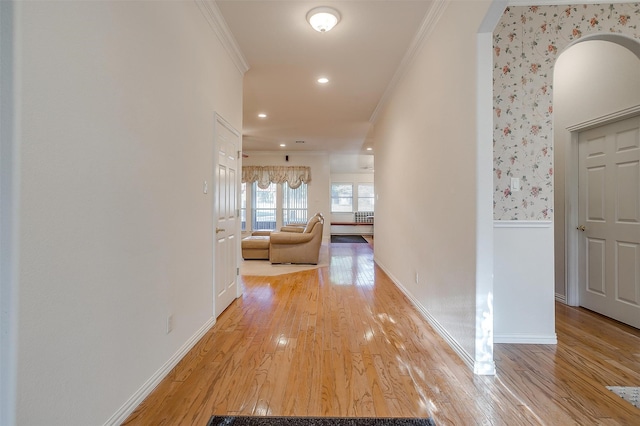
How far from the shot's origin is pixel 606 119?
2793 millimetres

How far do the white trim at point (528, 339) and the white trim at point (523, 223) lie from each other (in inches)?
35.1

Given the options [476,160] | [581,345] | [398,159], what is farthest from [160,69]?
[581,345]

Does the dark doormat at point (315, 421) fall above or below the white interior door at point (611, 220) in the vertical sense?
below

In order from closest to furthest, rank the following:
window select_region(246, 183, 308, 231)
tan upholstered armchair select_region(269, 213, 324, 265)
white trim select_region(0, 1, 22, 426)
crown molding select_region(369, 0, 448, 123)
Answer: white trim select_region(0, 1, 22, 426) < crown molding select_region(369, 0, 448, 123) < tan upholstered armchair select_region(269, 213, 324, 265) < window select_region(246, 183, 308, 231)

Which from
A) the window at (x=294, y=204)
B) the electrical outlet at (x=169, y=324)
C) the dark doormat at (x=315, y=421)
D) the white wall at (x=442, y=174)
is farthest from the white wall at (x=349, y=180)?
the dark doormat at (x=315, y=421)

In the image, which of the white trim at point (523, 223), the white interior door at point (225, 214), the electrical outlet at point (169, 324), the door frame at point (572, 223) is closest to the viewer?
the electrical outlet at point (169, 324)

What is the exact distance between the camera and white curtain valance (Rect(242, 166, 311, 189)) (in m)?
8.67

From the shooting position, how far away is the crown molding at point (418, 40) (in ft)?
7.94

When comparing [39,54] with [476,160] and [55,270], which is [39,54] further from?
[476,160]

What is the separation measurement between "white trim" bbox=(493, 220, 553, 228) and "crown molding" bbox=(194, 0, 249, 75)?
2.95m

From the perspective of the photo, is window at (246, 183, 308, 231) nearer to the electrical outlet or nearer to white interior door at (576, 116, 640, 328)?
white interior door at (576, 116, 640, 328)

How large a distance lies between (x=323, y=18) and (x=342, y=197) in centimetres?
1006

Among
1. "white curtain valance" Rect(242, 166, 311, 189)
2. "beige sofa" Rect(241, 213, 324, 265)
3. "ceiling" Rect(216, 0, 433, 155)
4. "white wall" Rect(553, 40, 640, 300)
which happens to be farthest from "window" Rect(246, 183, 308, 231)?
"white wall" Rect(553, 40, 640, 300)

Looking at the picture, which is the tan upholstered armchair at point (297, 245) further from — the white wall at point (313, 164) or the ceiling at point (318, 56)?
the white wall at point (313, 164)
